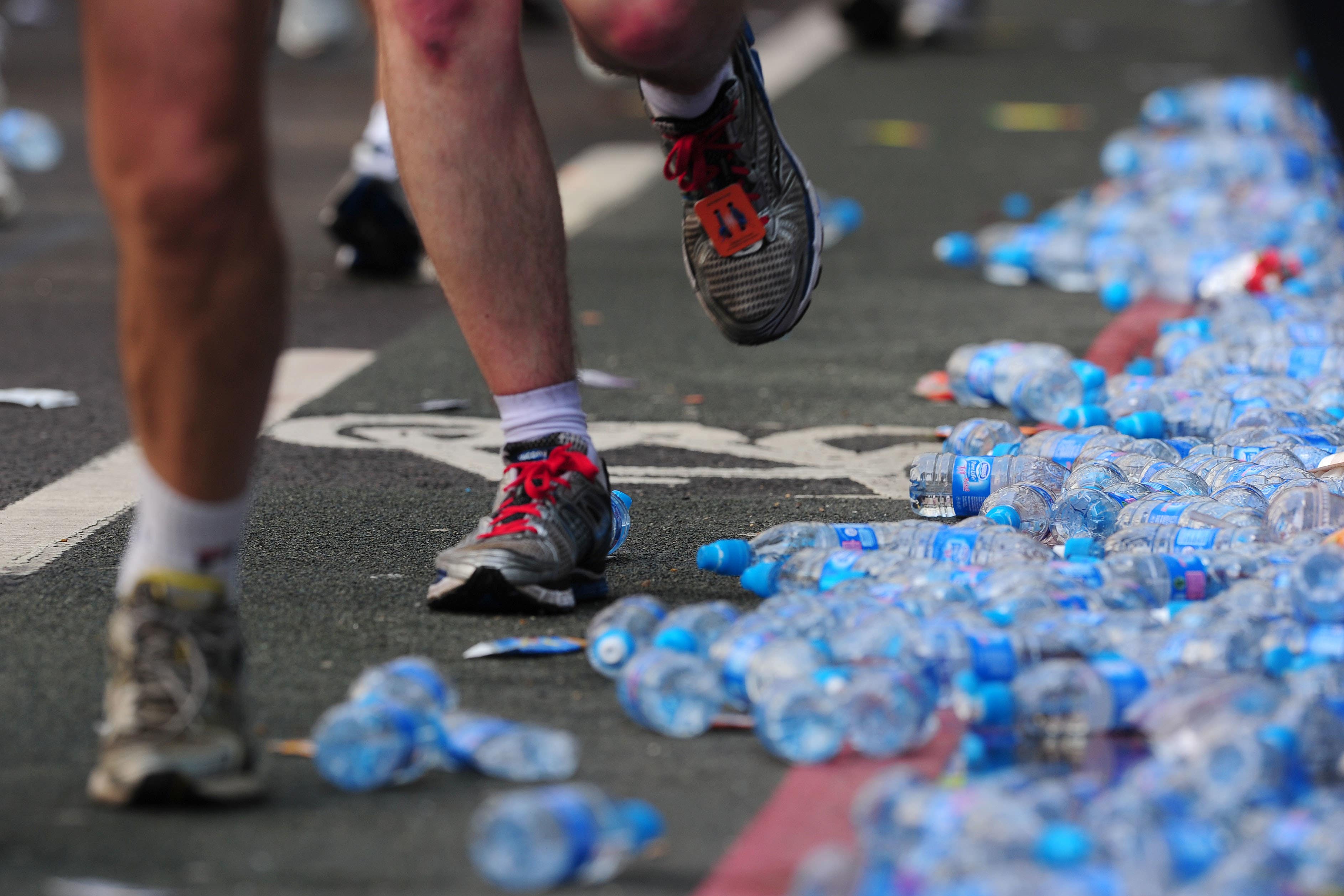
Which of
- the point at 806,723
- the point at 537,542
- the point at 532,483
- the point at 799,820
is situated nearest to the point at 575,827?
the point at 799,820

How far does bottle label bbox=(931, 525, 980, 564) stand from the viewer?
3.12 meters

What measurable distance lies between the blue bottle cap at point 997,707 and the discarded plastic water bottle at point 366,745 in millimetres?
679

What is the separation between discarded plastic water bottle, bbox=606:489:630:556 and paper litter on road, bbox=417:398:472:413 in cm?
126

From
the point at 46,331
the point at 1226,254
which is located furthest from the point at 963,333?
the point at 46,331

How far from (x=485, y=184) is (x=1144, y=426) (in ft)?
5.02

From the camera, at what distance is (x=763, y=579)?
10.1ft

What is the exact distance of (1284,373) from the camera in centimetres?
455

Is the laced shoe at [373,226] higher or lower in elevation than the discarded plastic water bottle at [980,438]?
higher

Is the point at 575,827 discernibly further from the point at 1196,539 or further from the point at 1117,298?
the point at 1117,298

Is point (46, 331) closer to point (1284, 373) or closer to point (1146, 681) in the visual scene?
point (1284, 373)

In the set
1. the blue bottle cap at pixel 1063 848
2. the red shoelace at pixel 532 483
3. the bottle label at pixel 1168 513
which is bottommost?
the bottle label at pixel 1168 513

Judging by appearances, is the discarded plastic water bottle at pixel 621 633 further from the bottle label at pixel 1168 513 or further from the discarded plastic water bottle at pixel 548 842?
the bottle label at pixel 1168 513

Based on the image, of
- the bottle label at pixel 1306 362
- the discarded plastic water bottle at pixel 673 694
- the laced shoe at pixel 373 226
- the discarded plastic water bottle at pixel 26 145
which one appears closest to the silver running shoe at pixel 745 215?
the discarded plastic water bottle at pixel 673 694

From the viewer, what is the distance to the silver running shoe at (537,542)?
2998mm
